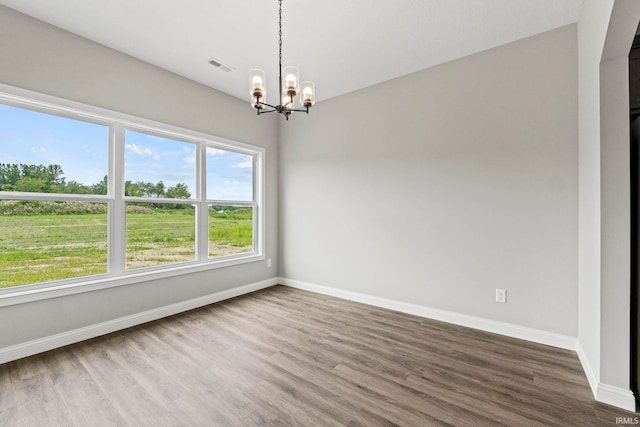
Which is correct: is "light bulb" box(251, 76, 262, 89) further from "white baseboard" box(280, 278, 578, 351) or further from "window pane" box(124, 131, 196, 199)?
"white baseboard" box(280, 278, 578, 351)

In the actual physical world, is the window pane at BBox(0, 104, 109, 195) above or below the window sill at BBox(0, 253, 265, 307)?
above

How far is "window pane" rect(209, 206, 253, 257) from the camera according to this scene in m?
3.81

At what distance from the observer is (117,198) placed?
2.90 m

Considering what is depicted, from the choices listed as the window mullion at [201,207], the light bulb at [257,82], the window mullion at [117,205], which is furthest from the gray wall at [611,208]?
the window mullion at [117,205]

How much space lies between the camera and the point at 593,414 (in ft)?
5.33

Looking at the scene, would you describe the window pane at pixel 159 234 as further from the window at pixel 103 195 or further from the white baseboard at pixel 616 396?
the white baseboard at pixel 616 396

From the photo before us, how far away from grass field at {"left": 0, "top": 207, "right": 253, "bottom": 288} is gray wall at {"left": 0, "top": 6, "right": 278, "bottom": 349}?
0.28 meters

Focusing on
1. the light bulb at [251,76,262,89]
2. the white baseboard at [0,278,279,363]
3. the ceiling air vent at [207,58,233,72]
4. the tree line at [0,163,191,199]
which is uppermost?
the ceiling air vent at [207,58,233,72]

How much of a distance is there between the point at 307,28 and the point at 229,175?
2.28m

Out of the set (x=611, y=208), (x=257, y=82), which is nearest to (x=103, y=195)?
(x=257, y=82)

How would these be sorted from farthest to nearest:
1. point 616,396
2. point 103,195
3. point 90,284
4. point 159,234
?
1. point 159,234
2. point 103,195
3. point 90,284
4. point 616,396

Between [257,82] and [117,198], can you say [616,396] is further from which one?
[117,198]

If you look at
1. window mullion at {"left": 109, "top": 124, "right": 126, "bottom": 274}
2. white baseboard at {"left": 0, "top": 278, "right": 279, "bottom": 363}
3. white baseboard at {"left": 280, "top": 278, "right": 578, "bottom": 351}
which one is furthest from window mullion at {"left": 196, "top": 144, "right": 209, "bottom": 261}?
white baseboard at {"left": 280, "top": 278, "right": 578, "bottom": 351}

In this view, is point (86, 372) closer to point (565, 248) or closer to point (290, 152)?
point (290, 152)
